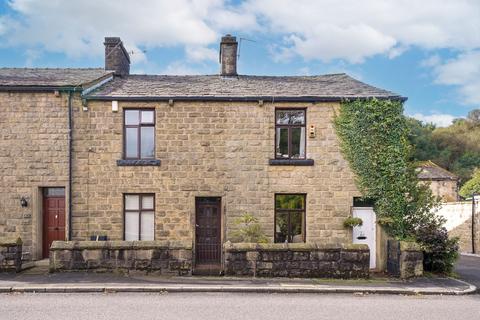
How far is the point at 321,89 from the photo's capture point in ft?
51.1

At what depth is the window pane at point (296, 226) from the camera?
1498 cm

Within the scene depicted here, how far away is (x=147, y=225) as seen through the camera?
14.9 meters

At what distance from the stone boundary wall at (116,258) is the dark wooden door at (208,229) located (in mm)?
2855

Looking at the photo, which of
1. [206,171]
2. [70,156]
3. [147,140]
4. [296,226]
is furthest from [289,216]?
[70,156]

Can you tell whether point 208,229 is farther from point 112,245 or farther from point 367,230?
point 367,230

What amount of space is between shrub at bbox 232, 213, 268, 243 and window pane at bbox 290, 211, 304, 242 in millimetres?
1013

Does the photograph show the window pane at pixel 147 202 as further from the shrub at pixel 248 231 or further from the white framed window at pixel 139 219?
the shrub at pixel 248 231

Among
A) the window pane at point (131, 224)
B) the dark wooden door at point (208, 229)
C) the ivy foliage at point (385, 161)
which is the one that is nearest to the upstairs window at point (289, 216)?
the dark wooden door at point (208, 229)

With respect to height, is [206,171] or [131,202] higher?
[206,171]

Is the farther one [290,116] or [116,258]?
[290,116]

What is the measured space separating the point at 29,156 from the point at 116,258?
5098mm

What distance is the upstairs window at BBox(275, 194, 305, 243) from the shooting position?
14945mm

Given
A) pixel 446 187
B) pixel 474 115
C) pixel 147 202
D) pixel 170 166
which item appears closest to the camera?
pixel 170 166

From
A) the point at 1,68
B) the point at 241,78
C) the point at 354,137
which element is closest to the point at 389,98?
the point at 354,137
